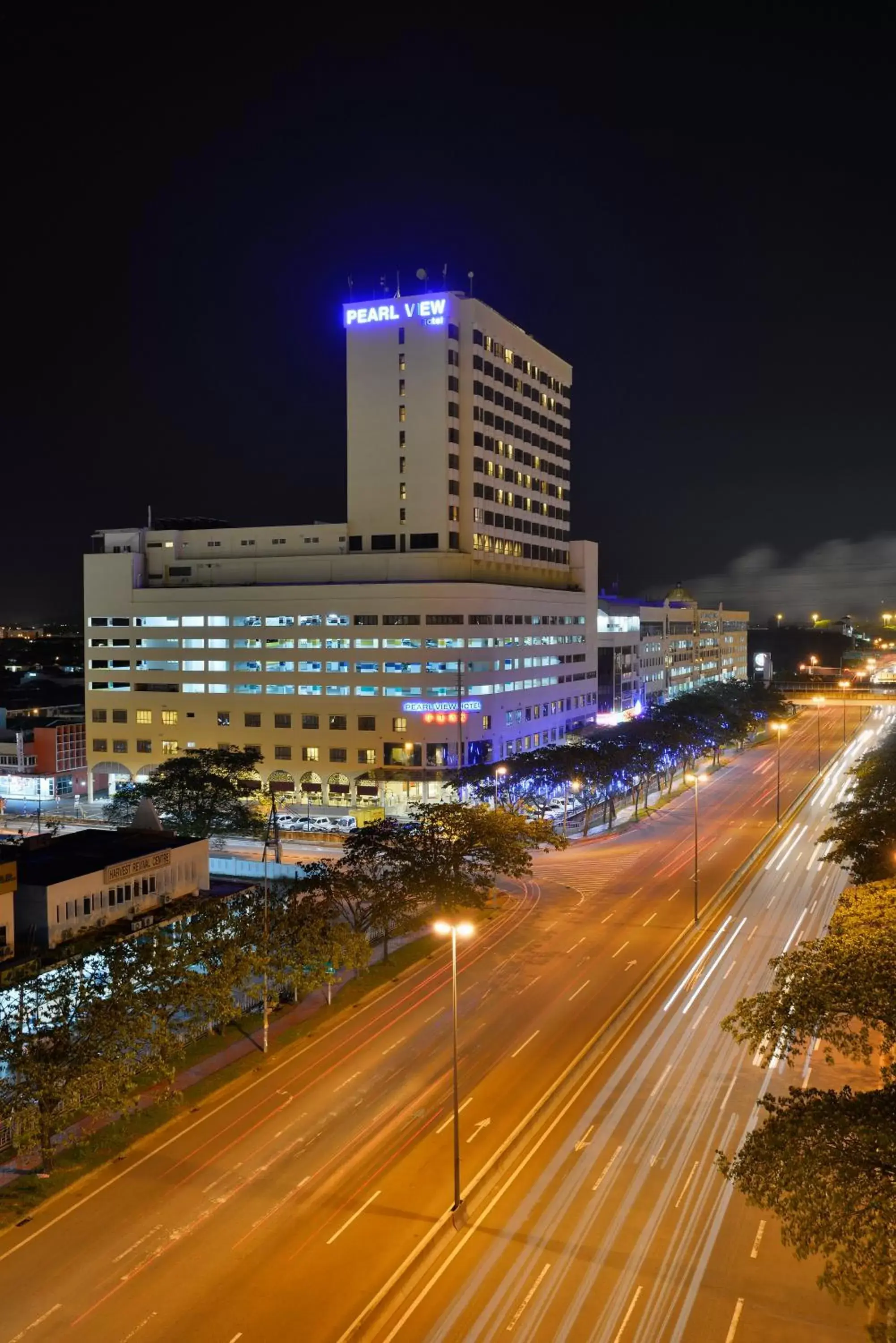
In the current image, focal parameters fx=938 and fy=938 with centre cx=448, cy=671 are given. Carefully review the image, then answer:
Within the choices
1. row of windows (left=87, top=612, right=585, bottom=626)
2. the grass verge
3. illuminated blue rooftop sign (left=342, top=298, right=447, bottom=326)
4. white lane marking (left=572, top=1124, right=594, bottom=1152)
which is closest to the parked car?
row of windows (left=87, top=612, right=585, bottom=626)

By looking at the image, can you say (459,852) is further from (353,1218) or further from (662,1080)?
(353,1218)

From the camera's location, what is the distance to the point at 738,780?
108875 millimetres

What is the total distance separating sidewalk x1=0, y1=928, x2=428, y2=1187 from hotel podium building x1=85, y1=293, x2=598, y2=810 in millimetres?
48527

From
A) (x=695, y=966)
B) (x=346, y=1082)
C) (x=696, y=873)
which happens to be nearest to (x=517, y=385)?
(x=696, y=873)

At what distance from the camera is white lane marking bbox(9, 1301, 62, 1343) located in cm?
2195

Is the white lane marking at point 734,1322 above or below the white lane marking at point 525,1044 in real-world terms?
below

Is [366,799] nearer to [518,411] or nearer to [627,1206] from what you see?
[518,411]

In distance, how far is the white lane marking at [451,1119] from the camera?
30.8 metres

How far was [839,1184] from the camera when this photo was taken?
19.7 meters

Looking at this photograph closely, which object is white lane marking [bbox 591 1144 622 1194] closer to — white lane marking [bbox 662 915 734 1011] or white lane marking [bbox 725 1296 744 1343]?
white lane marking [bbox 725 1296 744 1343]

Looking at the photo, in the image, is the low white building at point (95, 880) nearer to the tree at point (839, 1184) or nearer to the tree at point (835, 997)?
the tree at point (835, 997)

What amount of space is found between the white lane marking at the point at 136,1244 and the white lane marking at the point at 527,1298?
10.3 meters

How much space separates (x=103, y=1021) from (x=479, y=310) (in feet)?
317

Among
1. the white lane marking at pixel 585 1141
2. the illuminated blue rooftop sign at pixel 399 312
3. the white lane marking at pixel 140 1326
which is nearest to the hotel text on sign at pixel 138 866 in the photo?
the white lane marking at pixel 140 1326
